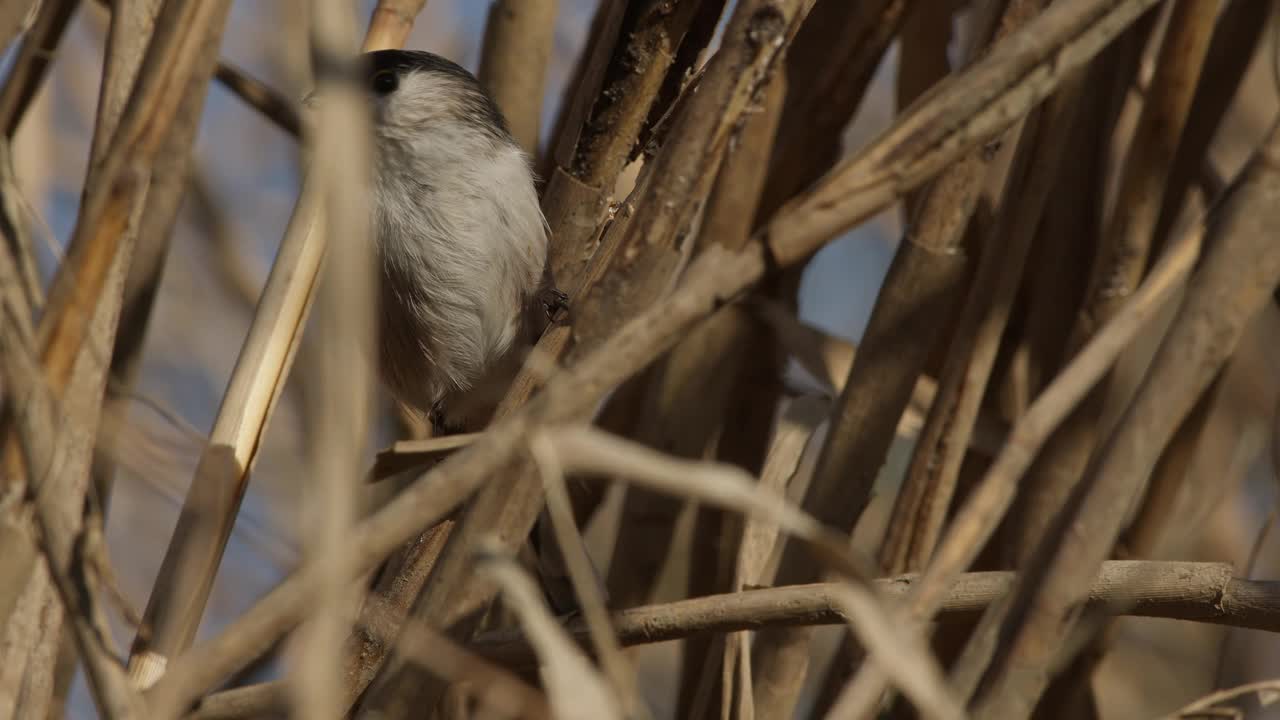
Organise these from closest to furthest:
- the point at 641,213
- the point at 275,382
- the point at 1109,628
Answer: the point at 641,213 < the point at 275,382 < the point at 1109,628

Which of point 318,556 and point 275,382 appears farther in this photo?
point 275,382

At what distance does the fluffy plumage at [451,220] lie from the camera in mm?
2291

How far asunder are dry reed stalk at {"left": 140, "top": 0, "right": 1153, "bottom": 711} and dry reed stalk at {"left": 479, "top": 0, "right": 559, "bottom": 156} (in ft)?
3.74

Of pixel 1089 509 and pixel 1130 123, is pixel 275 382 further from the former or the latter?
pixel 1130 123

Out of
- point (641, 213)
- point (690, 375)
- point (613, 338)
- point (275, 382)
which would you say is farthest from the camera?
point (690, 375)

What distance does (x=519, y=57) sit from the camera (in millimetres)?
2064

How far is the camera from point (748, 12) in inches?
38.4

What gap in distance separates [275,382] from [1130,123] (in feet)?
5.15

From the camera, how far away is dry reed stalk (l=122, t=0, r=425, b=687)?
123cm

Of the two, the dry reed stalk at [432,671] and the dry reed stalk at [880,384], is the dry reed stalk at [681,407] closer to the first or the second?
the dry reed stalk at [880,384]

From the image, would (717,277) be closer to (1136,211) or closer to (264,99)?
(1136,211)

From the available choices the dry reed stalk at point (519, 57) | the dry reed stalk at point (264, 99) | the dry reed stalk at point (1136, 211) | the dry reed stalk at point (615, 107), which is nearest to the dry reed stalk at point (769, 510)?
the dry reed stalk at point (615, 107)

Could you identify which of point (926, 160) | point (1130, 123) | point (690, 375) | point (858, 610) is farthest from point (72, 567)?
point (1130, 123)

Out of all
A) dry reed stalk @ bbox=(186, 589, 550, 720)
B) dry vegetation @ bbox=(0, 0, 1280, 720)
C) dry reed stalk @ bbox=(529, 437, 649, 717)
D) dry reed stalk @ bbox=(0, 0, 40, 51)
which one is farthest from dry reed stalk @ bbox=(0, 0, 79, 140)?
dry reed stalk @ bbox=(529, 437, 649, 717)
